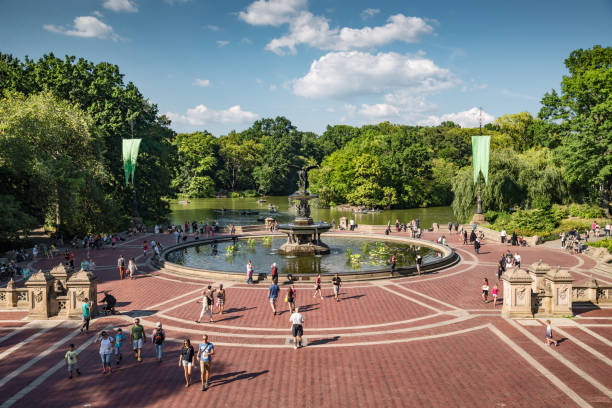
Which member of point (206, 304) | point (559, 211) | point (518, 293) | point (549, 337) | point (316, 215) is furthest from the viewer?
point (316, 215)

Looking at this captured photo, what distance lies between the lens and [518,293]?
17438mm

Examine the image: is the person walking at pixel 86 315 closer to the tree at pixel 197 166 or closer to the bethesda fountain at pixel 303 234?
the bethesda fountain at pixel 303 234

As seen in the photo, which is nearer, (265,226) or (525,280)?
(525,280)

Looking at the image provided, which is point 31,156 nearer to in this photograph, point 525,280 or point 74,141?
point 74,141

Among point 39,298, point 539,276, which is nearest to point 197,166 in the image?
point 39,298

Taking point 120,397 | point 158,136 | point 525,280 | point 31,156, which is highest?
point 158,136

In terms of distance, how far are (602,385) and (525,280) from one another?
6017 mm

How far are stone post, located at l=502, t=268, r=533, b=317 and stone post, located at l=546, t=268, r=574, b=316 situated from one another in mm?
1086

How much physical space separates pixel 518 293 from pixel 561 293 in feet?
6.21

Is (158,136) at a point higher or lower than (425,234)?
higher

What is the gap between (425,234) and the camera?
44000 mm

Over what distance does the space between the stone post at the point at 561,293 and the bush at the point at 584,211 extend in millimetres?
31864

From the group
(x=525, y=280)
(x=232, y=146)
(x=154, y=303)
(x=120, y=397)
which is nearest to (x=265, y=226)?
(x=154, y=303)

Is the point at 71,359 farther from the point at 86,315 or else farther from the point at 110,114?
the point at 110,114
